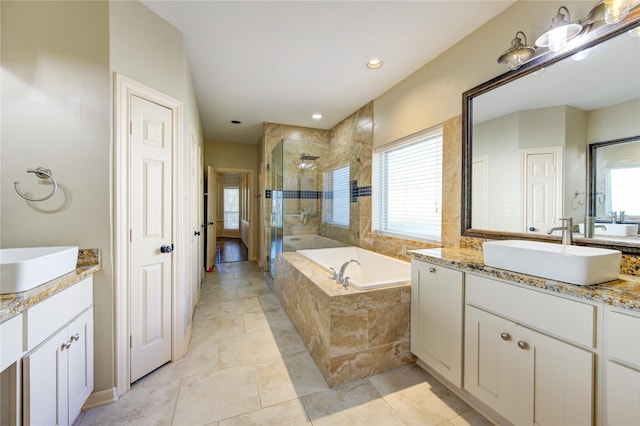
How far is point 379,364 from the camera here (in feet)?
5.99

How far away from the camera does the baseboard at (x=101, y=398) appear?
4.95 ft

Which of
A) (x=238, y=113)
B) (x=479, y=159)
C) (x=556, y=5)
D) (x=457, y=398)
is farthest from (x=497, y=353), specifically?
(x=238, y=113)

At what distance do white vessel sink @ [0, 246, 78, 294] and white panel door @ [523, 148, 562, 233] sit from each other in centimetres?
270

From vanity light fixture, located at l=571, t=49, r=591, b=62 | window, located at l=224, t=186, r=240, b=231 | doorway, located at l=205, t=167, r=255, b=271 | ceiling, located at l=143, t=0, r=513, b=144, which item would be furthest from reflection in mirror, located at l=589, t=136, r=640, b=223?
window, located at l=224, t=186, r=240, b=231

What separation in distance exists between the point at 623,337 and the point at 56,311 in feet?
7.78

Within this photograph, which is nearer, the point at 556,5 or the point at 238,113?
the point at 556,5

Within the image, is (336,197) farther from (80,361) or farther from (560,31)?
(80,361)

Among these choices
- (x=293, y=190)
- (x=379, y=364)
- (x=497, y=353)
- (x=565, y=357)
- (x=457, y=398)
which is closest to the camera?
(x=565, y=357)

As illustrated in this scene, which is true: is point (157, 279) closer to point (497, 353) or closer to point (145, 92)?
point (145, 92)

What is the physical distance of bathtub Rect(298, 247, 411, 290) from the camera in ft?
8.22

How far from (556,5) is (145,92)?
266 centimetres

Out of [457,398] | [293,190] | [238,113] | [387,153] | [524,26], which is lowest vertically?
[457,398]

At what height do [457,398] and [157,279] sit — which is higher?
[157,279]

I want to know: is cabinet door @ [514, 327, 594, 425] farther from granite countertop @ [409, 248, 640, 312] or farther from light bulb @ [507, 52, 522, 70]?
light bulb @ [507, 52, 522, 70]
